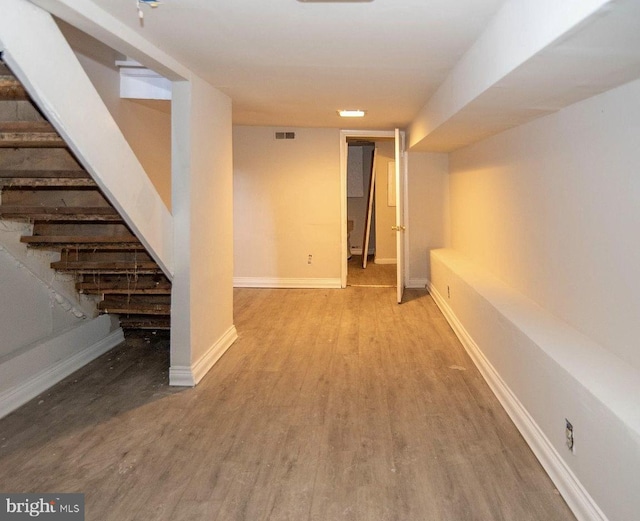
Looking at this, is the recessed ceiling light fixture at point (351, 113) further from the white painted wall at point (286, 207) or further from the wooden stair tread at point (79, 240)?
the wooden stair tread at point (79, 240)

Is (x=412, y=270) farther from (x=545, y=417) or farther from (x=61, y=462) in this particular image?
(x=61, y=462)

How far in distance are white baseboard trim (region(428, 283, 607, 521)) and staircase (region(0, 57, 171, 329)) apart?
7.36ft

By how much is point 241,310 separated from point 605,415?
3.90 metres

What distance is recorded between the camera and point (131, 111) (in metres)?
3.93

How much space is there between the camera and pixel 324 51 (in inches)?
99.6

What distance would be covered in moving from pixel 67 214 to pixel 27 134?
0.61 meters

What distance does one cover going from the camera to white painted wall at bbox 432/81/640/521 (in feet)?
5.50

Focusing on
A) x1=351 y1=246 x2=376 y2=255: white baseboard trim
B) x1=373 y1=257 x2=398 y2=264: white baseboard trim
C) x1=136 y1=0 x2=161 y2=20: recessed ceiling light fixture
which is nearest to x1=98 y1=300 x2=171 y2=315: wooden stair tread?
Result: x1=136 y1=0 x2=161 y2=20: recessed ceiling light fixture

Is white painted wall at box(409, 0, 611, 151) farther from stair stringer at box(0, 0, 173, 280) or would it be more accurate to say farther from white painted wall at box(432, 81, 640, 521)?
stair stringer at box(0, 0, 173, 280)

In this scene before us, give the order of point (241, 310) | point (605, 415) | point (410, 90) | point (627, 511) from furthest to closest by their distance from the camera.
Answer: point (241, 310), point (410, 90), point (605, 415), point (627, 511)

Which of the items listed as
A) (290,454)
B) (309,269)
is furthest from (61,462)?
(309,269)

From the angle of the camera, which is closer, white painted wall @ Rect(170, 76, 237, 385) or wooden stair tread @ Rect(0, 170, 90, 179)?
wooden stair tread @ Rect(0, 170, 90, 179)
